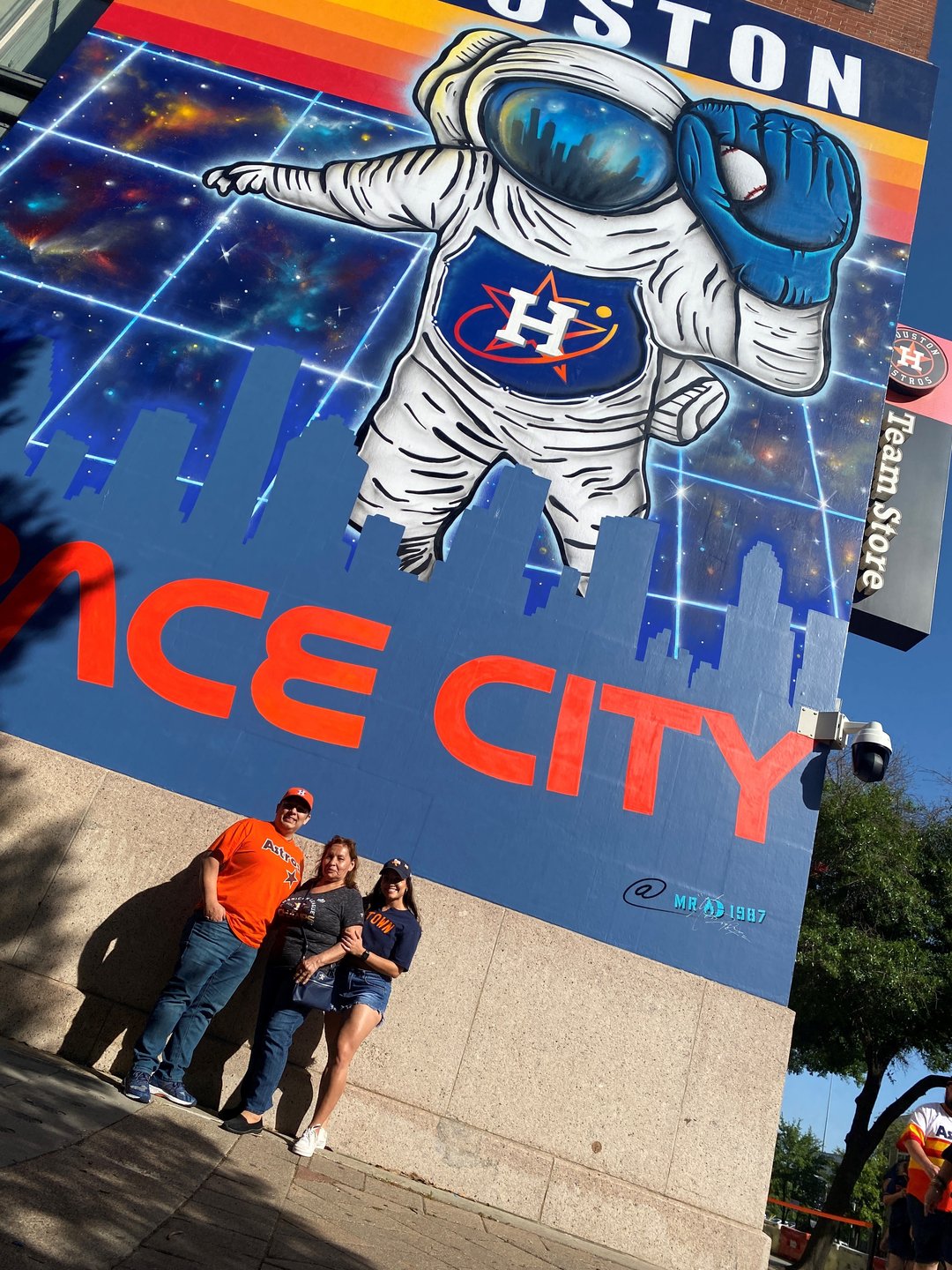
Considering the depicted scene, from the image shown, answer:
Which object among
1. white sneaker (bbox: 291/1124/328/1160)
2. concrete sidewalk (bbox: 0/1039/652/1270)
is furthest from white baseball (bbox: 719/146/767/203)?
concrete sidewalk (bbox: 0/1039/652/1270)

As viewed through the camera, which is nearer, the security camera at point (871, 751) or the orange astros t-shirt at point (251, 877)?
the orange astros t-shirt at point (251, 877)

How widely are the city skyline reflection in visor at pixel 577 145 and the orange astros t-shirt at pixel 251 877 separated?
7415 mm

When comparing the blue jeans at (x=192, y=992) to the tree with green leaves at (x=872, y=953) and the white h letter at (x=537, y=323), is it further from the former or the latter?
the tree with green leaves at (x=872, y=953)

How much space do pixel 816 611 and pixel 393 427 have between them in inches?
161

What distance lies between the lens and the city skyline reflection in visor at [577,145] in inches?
400

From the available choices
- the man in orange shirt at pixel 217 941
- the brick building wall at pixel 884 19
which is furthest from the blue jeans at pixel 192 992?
the brick building wall at pixel 884 19

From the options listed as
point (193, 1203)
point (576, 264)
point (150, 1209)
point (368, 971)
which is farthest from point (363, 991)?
point (576, 264)

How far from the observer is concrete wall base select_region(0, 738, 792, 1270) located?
6.34 meters

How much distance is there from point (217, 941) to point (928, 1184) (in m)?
4.56

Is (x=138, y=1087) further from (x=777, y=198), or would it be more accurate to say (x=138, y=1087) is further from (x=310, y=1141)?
(x=777, y=198)

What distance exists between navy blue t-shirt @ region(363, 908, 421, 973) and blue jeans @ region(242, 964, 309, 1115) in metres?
0.53

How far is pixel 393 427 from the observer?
28.6ft

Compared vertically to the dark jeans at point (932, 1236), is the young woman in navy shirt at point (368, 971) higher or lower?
higher

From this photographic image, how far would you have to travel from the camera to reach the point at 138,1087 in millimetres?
5203
